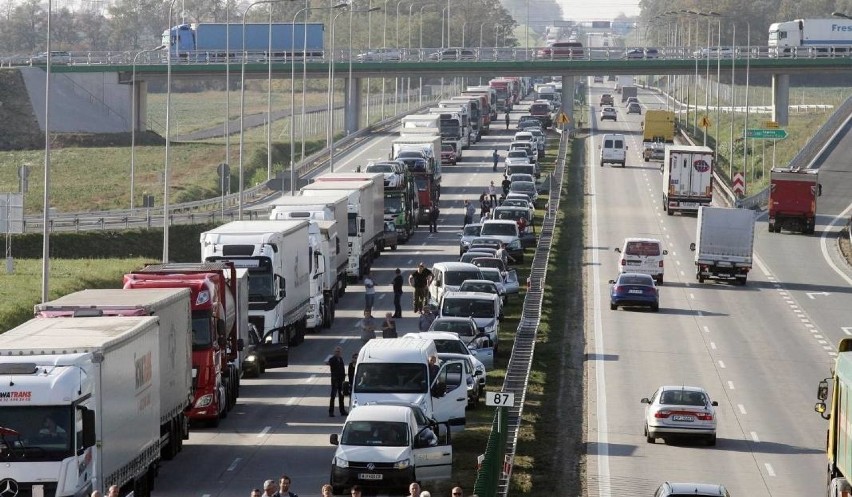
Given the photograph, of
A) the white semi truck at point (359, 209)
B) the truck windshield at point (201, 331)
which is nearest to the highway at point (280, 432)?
the white semi truck at point (359, 209)

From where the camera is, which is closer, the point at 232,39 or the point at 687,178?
the point at 687,178

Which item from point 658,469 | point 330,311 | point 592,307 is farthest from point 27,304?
point 658,469

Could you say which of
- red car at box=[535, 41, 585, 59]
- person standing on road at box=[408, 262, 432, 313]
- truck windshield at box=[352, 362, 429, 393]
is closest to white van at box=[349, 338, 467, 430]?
truck windshield at box=[352, 362, 429, 393]

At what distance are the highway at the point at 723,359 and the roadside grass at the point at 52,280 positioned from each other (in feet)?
48.0

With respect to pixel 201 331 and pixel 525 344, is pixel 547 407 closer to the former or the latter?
pixel 525 344

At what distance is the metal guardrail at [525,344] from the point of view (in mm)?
30916

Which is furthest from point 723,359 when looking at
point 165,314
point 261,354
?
point 165,314

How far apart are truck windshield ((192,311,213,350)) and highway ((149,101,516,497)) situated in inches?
70.5

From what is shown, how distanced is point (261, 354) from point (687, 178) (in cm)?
4470

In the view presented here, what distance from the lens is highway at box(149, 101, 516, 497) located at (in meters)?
29.9

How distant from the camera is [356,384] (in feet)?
106

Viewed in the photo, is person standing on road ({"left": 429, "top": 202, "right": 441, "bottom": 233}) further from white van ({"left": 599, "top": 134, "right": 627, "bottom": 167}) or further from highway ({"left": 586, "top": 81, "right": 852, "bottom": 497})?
white van ({"left": 599, "top": 134, "right": 627, "bottom": 167})

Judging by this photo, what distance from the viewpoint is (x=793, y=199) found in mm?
77562

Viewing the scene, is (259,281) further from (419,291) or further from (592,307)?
(592,307)
